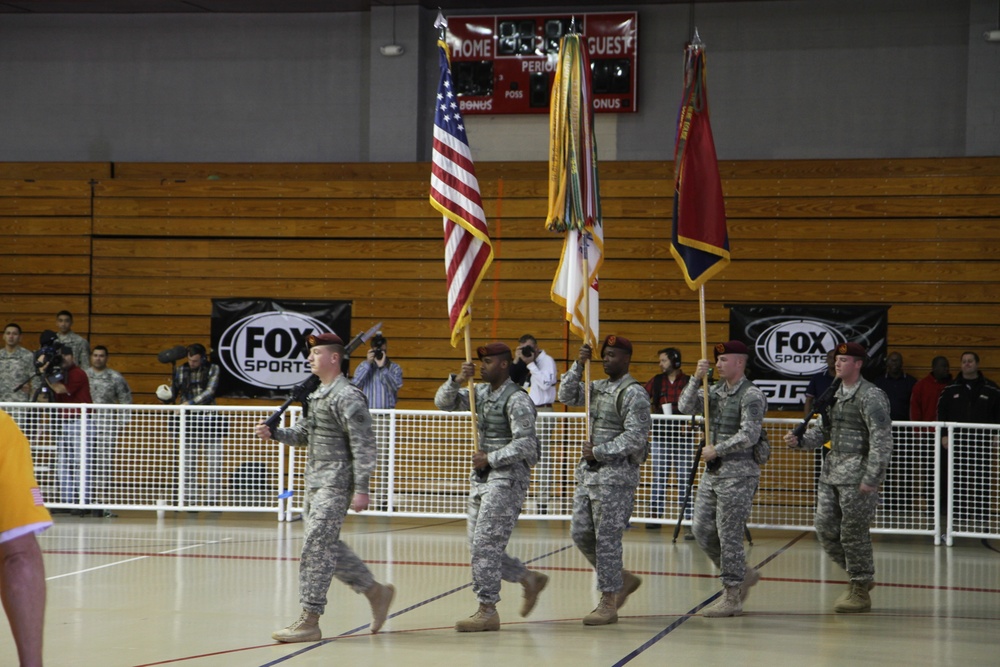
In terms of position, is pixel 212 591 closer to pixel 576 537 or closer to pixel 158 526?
pixel 576 537

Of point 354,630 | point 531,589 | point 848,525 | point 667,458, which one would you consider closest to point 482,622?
point 531,589

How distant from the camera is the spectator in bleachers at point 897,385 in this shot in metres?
12.7

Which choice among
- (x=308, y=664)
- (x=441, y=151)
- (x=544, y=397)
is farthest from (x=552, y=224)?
(x=544, y=397)

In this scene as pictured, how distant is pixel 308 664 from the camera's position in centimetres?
610

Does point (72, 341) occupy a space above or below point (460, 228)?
below

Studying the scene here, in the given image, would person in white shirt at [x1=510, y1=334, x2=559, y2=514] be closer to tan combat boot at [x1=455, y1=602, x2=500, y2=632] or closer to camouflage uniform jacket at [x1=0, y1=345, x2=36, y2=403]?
tan combat boot at [x1=455, y1=602, x2=500, y2=632]

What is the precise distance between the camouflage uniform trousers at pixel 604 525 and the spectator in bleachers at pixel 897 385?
6.12 meters

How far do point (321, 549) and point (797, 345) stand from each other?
8654mm

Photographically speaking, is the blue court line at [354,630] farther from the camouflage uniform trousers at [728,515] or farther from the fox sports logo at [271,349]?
the fox sports logo at [271,349]

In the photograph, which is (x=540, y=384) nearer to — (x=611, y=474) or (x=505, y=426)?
(x=611, y=474)

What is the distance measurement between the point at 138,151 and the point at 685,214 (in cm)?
1038

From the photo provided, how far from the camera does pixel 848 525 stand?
780 cm

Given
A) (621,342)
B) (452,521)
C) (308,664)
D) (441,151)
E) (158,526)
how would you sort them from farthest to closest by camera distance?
(452,521) → (158,526) → (441,151) → (621,342) → (308,664)

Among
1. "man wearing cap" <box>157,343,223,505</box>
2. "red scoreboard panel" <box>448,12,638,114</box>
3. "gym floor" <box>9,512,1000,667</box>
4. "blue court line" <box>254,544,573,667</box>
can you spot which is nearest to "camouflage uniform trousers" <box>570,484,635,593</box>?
"gym floor" <box>9,512,1000,667</box>
